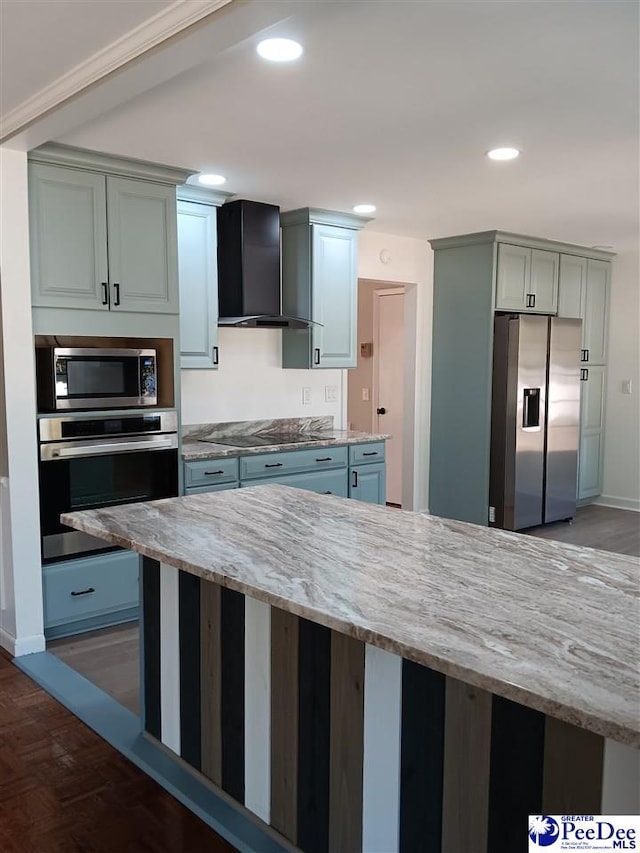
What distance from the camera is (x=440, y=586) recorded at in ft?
5.32

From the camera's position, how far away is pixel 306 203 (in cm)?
456

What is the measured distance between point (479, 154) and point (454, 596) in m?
2.53

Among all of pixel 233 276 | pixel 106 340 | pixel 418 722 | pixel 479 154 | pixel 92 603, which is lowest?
pixel 92 603

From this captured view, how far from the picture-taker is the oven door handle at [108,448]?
11.2 feet

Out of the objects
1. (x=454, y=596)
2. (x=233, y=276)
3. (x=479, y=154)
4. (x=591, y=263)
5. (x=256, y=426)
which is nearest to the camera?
(x=454, y=596)

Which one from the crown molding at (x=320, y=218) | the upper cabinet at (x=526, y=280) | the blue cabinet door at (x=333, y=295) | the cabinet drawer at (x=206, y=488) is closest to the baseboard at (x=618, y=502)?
the upper cabinet at (x=526, y=280)

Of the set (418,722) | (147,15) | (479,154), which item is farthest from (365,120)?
(418,722)

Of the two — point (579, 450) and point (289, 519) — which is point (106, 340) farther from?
point (579, 450)

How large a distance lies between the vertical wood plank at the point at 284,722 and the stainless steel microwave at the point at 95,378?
1.91 m

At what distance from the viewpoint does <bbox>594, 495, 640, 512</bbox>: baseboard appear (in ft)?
22.2

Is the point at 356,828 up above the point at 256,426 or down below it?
below

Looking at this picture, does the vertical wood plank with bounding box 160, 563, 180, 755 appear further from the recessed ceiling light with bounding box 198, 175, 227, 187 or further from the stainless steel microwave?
the recessed ceiling light with bounding box 198, 175, 227, 187

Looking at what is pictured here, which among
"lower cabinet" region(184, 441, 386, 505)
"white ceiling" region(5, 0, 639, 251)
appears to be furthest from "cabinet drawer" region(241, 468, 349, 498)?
"white ceiling" region(5, 0, 639, 251)

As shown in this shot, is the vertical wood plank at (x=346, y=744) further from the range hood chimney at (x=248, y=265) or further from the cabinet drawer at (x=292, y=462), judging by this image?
the range hood chimney at (x=248, y=265)
